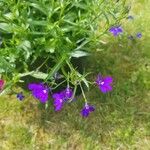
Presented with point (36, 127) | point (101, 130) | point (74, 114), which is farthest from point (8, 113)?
point (101, 130)

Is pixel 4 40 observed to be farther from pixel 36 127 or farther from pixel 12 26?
pixel 36 127

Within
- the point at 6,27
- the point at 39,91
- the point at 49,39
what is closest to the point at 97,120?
the point at 39,91

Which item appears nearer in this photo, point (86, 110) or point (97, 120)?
point (86, 110)

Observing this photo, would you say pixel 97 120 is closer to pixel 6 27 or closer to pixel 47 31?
pixel 47 31

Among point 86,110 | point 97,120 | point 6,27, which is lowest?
point 97,120

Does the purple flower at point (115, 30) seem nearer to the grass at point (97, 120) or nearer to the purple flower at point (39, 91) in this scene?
the grass at point (97, 120)

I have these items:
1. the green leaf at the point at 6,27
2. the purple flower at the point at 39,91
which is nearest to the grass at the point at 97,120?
the purple flower at the point at 39,91
